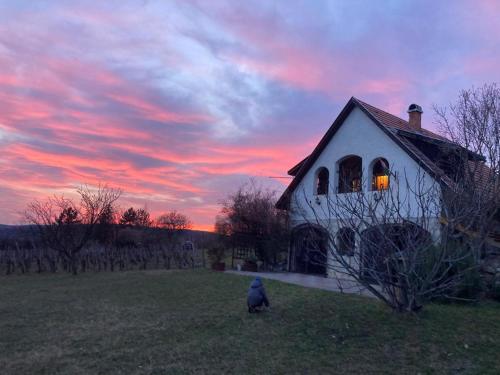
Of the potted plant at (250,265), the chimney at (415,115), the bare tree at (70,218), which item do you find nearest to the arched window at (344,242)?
the potted plant at (250,265)

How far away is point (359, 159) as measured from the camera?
17.7m

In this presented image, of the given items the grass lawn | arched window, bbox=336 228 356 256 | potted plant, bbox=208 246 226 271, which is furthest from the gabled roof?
the grass lawn

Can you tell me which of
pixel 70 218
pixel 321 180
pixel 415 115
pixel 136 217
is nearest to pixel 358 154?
pixel 321 180

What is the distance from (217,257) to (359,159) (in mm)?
8111

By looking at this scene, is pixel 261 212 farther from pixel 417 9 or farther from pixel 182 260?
pixel 417 9

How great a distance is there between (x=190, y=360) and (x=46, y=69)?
1135 cm

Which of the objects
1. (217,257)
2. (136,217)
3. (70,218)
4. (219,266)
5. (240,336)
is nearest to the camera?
(240,336)

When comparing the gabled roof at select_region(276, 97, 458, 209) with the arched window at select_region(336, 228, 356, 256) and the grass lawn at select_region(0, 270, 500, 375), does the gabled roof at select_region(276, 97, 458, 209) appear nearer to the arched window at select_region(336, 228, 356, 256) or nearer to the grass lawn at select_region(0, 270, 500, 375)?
the arched window at select_region(336, 228, 356, 256)

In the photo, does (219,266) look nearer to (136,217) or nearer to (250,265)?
(250,265)

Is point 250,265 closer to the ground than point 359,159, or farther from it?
closer to the ground

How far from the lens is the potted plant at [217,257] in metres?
19.1

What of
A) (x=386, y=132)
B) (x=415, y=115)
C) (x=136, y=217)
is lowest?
(x=136, y=217)

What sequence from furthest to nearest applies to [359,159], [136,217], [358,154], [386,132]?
[136,217] → [359,159] → [358,154] → [386,132]

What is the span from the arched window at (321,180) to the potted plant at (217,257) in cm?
553
